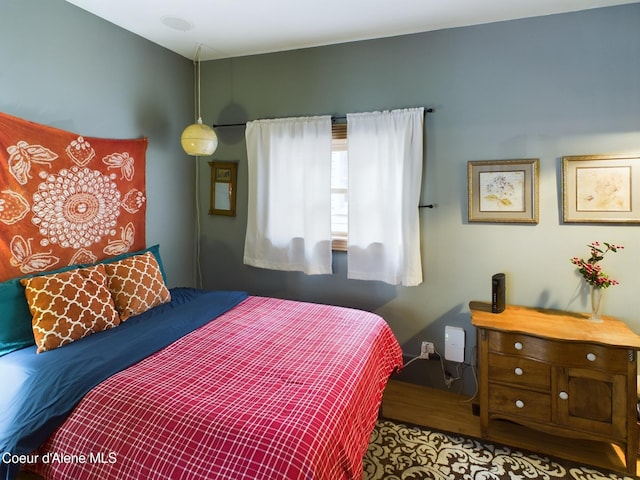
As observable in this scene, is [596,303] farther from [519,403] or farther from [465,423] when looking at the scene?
[465,423]

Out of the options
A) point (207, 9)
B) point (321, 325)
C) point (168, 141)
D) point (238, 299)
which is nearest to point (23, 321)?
point (238, 299)

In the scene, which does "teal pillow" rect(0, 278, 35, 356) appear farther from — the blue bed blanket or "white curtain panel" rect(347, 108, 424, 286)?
"white curtain panel" rect(347, 108, 424, 286)

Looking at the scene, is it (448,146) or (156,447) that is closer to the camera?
(156,447)

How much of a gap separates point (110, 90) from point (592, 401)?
3.47 meters

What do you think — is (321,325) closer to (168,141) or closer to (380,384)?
(380,384)

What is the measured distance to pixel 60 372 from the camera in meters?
1.52

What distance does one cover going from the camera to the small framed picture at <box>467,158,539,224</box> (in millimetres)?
2395

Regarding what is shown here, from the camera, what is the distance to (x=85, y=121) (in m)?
2.38

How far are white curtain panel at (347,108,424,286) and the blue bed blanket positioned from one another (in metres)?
1.26

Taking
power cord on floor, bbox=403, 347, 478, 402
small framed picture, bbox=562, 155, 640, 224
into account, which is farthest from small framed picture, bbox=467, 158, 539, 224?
power cord on floor, bbox=403, 347, 478, 402

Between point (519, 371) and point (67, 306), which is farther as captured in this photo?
point (519, 371)

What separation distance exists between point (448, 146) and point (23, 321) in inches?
106

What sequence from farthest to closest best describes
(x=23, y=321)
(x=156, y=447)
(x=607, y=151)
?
1. (x=607, y=151)
2. (x=23, y=321)
3. (x=156, y=447)

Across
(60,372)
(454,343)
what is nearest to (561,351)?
(454,343)
